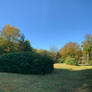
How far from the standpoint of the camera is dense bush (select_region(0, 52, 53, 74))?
24.8ft

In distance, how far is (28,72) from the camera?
7672 mm

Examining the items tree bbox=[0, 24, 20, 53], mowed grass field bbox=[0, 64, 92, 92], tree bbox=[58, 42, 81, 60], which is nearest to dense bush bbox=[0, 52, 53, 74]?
mowed grass field bbox=[0, 64, 92, 92]

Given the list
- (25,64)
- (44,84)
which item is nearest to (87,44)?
(25,64)

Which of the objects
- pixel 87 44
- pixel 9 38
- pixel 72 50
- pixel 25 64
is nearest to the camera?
pixel 25 64

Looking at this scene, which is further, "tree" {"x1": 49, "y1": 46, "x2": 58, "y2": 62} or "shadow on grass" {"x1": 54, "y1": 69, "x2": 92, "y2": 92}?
"tree" {"x1": 49, "y1": 46, "x2": 58, "y2": 62}

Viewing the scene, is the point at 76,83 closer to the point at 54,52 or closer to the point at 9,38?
the point at 9,38

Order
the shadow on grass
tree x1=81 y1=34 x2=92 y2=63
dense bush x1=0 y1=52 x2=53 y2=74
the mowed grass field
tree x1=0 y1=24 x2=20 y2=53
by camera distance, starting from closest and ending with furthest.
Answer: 1. the mowed grass field
2. the shadow on grass
3. dense bush x1=0 y1=52 x2=53 y2=74
4. tree x1=0 y1=24 x2=20 y2=53
5. tree x1=81 y1=34 x2=92 y2=63

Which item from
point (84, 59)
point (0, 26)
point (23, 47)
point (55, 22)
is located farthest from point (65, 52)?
point (0, 26)

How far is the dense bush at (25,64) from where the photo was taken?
7.55 m

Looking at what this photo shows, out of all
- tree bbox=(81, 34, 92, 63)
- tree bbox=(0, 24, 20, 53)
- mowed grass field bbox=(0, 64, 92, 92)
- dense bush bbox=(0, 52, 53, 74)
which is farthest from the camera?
tree bbox=(81, 34, 92, 63)

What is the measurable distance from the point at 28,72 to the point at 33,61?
1146mm

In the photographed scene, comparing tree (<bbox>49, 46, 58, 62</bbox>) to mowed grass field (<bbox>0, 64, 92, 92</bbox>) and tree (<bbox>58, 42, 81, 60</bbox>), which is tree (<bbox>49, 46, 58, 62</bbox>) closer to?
tree (<bbox>58, 42, 81, 60</bbox>)

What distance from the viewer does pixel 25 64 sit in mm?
7527

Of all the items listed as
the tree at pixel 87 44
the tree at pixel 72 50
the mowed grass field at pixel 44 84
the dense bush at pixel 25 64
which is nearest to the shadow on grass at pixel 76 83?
the mowed grass field at pixel 44 84
